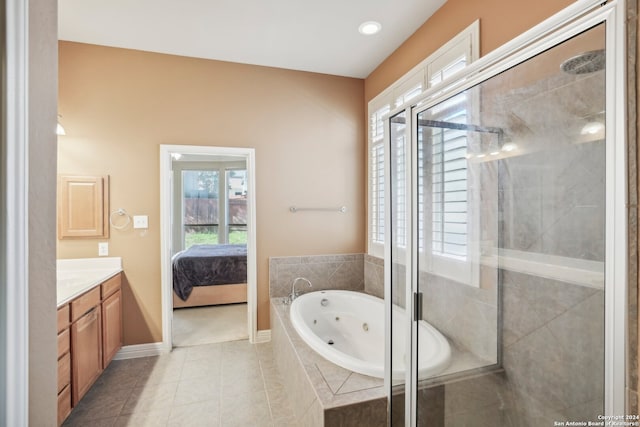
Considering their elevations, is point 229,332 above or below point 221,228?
below

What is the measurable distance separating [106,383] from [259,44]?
3.14 metres

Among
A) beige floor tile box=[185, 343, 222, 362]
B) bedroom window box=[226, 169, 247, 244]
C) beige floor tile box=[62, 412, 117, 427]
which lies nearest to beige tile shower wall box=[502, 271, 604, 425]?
beige floor tile box=[62, 412, 117, 427]

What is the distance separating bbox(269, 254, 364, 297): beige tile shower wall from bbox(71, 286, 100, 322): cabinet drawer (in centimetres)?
148

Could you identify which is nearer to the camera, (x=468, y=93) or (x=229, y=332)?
(x=468, y=93)

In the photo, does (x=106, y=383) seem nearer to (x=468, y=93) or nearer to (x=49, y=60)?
(x=49, y=60)

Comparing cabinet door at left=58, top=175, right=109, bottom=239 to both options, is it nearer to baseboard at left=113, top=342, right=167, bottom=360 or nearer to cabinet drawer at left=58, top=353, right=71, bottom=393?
baseboard at left=113, top=342, right=167, bottom=360

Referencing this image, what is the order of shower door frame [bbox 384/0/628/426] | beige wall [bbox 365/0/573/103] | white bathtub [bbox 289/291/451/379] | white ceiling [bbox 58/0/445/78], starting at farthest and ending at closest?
1. white ceiling [bbox 58/0/445/78]
2. white bathtub [bbox 289/291/451/379]
3. beige wall [bbox 365/0/573/103]
4. shower door frame [bbox 384/0/628/426]

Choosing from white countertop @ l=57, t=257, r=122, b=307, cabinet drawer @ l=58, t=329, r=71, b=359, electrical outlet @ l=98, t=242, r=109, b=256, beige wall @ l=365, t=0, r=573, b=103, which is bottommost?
cabinet drawer @ l=58, t=329, r=71, b=359

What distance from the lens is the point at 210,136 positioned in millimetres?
3037

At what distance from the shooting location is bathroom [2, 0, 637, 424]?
274 cm

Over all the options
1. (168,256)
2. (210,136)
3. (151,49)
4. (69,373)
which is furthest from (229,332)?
(151,49)

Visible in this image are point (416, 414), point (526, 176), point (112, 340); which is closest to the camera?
point (526, 176)

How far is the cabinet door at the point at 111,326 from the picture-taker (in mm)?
2457

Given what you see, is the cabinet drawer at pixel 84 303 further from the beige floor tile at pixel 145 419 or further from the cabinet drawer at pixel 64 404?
the beige floor tile at pixel 145 419
